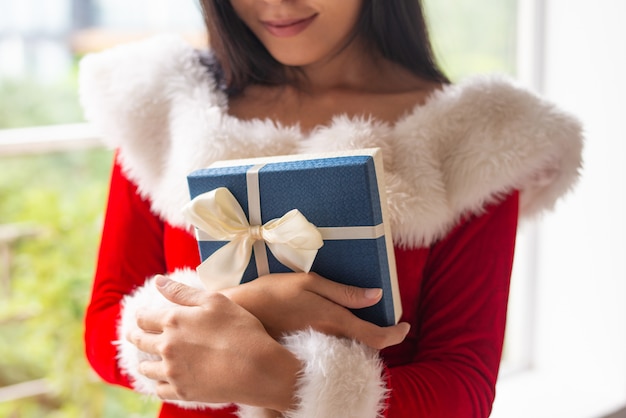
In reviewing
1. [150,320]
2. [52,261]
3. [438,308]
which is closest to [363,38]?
[438,308]

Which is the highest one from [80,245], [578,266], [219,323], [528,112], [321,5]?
[321,5]

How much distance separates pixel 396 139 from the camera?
92cm

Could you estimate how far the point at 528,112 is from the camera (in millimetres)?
926

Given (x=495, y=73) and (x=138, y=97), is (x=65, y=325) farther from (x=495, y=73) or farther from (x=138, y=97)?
(x=495, y=73)

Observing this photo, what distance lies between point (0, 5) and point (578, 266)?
5.09 ft

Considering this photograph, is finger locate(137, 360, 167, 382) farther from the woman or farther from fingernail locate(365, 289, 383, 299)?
fingernail locate(365, 289, 383, 299)

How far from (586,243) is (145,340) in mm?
1348

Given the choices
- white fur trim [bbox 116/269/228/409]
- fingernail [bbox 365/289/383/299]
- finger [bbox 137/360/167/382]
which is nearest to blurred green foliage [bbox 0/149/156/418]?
white fur trim [bbox 116/269/228/409]

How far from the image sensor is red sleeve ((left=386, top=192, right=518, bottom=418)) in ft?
2.81

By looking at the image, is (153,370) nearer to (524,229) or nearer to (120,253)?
(120,253)

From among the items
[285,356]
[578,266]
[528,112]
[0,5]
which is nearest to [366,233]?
[285,356]

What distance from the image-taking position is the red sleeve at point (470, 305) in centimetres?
86

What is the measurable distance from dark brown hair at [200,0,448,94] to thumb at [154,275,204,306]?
0.37 metres

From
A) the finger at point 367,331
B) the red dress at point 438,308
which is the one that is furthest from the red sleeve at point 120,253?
the finger at point 367,331
